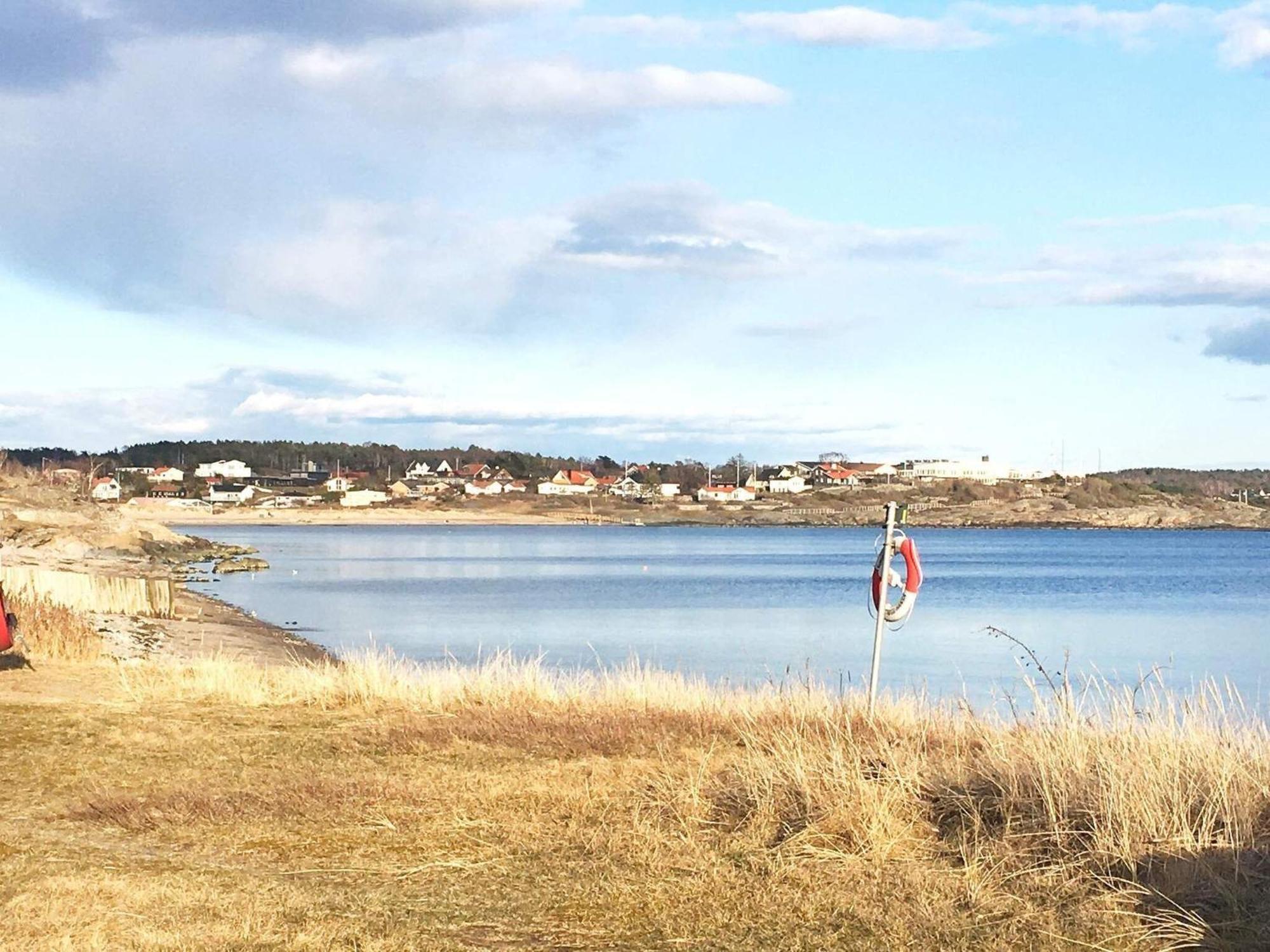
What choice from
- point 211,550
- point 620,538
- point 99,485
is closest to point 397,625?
point 211,550

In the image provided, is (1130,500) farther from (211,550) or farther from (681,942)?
(681,942)

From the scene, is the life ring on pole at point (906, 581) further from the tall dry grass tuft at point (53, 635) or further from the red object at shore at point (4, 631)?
the tall dry grass tuft at point (53, 635)

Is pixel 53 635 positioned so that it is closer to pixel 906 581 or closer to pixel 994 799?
pixel 906 581

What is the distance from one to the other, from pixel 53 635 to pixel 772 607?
35.9 metres

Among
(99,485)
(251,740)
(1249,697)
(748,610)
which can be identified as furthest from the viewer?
(99,485)

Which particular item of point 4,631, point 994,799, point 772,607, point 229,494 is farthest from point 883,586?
point 229,494

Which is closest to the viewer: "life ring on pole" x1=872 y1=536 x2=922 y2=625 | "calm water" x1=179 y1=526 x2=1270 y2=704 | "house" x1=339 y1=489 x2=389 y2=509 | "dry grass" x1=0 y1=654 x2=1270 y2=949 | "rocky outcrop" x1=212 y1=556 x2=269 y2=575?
"dry grass" x1=0 y1=654 x2=1270 y2=949

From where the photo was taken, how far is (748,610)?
50.0 m

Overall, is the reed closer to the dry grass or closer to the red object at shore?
the red object at shore

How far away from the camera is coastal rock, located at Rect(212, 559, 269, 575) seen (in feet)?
219

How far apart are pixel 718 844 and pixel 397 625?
35019 millimetres

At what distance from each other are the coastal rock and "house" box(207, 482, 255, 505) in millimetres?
118232

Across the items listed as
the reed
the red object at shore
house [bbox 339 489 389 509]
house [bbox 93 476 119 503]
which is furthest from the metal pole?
house [bbox 339 489 389 509]

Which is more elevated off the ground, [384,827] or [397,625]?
[384,827]
